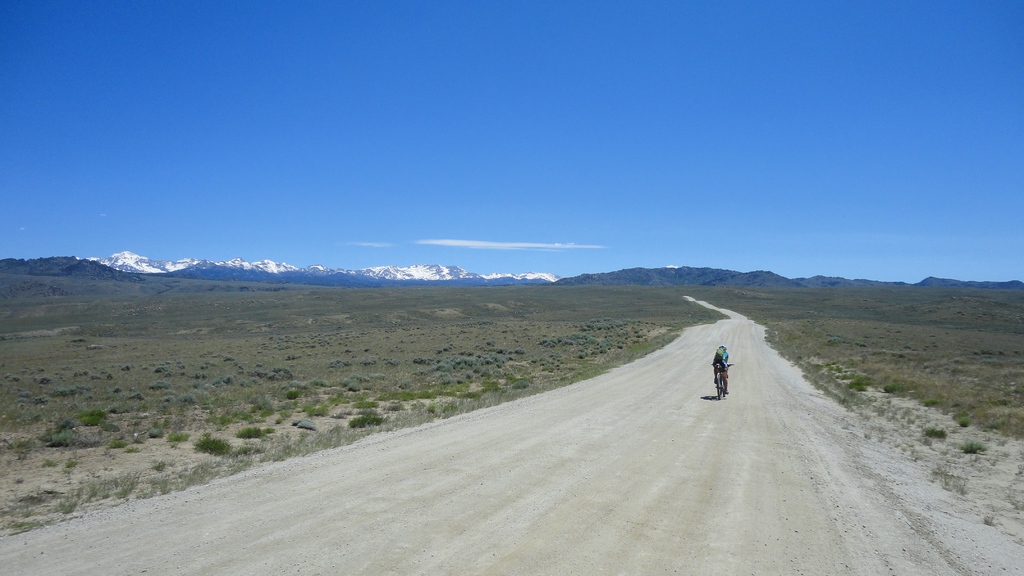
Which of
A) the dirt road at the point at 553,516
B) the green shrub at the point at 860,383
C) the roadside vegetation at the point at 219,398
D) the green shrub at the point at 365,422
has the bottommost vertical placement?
the roadside vegetation at the point at 219,398

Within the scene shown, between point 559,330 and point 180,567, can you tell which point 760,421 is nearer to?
point 180,567

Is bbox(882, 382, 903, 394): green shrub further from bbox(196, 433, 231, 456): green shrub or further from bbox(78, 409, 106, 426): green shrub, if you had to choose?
bbox(78, 409, 106, 426): green shrub

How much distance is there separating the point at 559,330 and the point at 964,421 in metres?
41.6

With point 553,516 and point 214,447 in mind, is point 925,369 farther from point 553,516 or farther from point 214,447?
point 214,447

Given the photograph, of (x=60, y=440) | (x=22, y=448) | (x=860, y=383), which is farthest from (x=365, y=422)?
(x=860, y=383)

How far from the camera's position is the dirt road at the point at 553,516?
5.73 meters

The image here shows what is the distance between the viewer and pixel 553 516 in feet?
22.8

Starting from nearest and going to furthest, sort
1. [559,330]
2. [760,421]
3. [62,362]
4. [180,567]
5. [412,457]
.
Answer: [180,567] → [412,457] → [760,421] → [62,362] → [559,330]

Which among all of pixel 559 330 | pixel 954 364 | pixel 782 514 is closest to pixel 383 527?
pixel 782 514

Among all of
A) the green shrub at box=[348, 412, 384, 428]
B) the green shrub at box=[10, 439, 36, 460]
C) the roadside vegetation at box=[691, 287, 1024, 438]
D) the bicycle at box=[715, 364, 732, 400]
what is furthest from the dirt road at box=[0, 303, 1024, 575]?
the roadside vegetation at box=[691, 287, 1024, 438]

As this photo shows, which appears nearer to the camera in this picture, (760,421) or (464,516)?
(464,516)

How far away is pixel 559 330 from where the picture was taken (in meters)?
55.2

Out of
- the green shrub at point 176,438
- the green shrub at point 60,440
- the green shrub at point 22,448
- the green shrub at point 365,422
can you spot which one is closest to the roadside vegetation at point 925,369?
the green shrub at point 365,422

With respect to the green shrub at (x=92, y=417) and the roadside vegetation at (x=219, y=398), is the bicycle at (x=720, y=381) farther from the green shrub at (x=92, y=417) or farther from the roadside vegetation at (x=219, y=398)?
the green shrub at (x=92, y=417)
